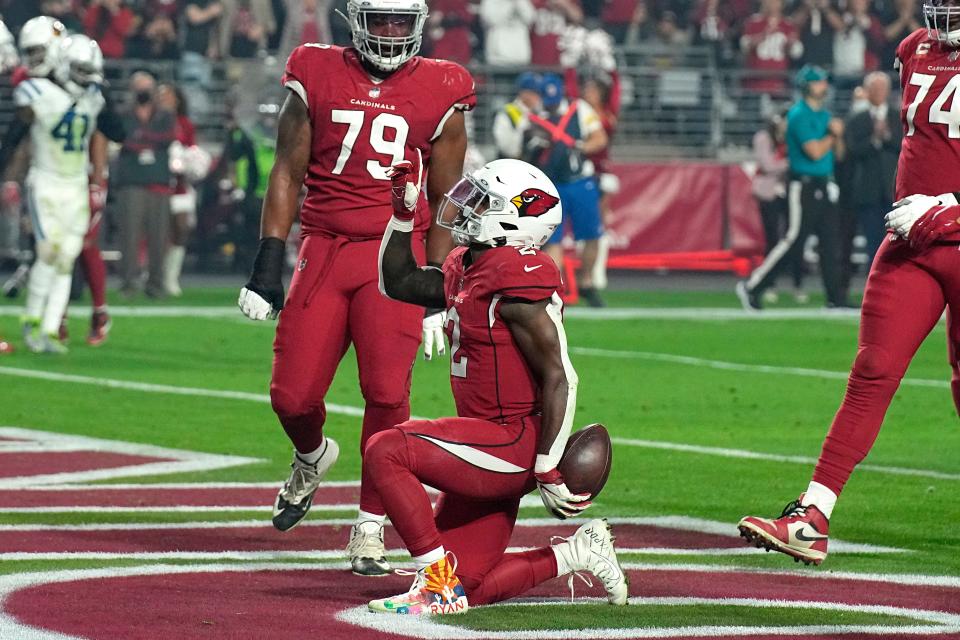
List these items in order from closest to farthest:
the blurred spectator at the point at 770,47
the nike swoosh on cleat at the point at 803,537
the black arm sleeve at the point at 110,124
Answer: the nike swoosh on cleat at the point at 803,537, the black arm sleeve at the point at 110,124, the blurred spectator at the point at 770,47

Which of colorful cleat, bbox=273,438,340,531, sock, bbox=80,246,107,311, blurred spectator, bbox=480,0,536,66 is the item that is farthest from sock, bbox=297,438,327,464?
blurred spectator, bbox=480,0,536,66

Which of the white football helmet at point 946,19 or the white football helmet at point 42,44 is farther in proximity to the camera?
the white football helmet at point 42,44

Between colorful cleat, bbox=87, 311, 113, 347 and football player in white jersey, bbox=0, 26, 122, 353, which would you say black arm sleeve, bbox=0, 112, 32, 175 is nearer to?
football player in white jersey, bbox=0, 26, 122, 353

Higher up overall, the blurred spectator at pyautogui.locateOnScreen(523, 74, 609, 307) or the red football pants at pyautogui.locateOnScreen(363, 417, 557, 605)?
the red football pants at pyautogui.locateOnScreen(363, 417, 557, 605)

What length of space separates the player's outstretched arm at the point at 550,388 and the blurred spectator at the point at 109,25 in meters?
19.2

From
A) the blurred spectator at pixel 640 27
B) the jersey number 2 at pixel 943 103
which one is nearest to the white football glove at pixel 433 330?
the jersey number 2 at pixel 943 103

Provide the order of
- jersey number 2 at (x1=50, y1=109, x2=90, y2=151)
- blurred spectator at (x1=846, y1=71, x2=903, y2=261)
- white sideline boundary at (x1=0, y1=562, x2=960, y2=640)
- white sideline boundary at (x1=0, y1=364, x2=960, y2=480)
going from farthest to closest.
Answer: blurred spectator at (x1=846, y1=71, x2=903, y2=261), jersey number 2 at (x1=50, y1=109, x2=90, y2=151), white sideline boundary at (x1=0, y1=364, x2=960, y2=480), white sideline boundary at (x1=0, y1=562, x2=960, y2=640)

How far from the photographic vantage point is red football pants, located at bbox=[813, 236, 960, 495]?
668cm

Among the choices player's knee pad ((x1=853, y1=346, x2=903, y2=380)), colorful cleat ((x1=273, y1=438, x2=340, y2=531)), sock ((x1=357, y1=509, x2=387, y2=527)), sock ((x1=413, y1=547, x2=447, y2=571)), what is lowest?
colorful cleat ((x1=273, y1=438, x2=340, y2=531))

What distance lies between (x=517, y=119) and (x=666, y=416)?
7.77m

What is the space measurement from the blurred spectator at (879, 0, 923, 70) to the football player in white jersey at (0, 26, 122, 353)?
14.6 m

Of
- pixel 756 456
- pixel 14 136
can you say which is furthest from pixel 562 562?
pixel 14 136

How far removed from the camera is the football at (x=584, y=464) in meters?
5.80

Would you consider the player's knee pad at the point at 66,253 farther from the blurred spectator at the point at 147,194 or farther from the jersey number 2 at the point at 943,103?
the jersey number 2 at the point at 943,103
